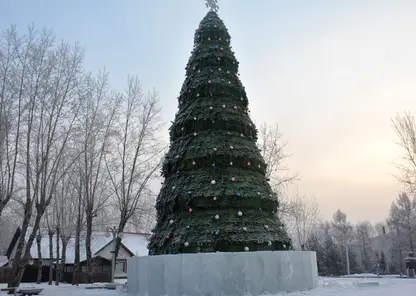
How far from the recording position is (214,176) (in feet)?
30.6

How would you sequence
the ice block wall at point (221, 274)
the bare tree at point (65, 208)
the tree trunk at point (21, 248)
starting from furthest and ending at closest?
the bare tree at point (65, 208) < the tree trunk at point (21, 248) < the ice block wall at point (221, 274)

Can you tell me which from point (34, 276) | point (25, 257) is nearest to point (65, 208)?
point (34, 276)

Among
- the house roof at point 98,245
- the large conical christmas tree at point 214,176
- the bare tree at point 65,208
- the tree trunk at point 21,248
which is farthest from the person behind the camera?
the house roof at point 98,245

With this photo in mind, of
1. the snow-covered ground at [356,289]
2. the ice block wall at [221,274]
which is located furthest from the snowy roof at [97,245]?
the ice block wall at [221,274]

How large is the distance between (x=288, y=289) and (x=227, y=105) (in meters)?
5.87

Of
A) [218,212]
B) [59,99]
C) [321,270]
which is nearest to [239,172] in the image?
[218,212]

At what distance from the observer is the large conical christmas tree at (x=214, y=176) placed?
27.9ft

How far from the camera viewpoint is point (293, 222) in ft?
101

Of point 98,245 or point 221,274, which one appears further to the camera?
point 98,245

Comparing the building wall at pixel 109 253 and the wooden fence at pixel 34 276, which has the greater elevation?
the building wall at pixel 109 253

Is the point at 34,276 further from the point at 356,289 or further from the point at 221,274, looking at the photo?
the point at 356,289

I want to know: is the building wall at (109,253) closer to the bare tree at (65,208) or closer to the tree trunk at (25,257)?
the bare tree at (65,208)

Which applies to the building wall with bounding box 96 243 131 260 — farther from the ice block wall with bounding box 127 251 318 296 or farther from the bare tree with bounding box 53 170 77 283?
the ice block wall with bounding box 127 251 318 296

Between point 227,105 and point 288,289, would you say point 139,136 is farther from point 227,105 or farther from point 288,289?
point 288,289
